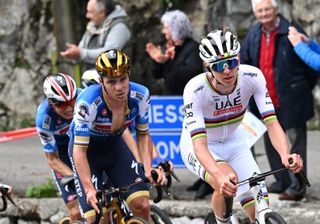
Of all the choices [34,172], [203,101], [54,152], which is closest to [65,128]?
[54,152]

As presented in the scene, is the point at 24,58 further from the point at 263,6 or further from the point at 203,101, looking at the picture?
the point at 203,101

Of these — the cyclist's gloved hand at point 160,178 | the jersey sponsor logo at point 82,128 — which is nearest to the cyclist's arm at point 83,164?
the jersey sponsor logo at point 82,128

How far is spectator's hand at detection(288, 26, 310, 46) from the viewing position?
30.8 feet

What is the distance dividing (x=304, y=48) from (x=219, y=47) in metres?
2.23

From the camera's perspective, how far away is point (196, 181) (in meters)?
10.5

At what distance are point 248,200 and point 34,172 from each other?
4.64m

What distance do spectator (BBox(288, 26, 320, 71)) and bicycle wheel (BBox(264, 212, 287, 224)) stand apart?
Answer: 2424 millimetres

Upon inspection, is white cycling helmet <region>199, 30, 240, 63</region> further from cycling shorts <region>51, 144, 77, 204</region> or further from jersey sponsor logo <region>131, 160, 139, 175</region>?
cycling shorts <region>51, 144, 77, 204</region>

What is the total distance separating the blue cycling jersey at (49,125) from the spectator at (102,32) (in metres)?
1.87

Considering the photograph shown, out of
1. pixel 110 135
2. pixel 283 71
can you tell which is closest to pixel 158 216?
pixel 110 135

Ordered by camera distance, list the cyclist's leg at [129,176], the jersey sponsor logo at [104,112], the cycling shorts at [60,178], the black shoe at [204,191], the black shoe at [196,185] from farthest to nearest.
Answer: the black shoe at [196,185]
the black shoe at [204,191]
the cycling shorts at [60,178]
the cyclist's leg at [129,176]
the jersey sponsor logo at [104,112]

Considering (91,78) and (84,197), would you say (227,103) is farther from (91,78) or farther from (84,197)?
(91,78)

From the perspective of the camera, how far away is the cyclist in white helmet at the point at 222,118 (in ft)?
24.1

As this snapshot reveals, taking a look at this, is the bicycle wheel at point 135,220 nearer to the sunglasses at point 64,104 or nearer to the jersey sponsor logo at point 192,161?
the jersey sponsor logo at point 192,161
